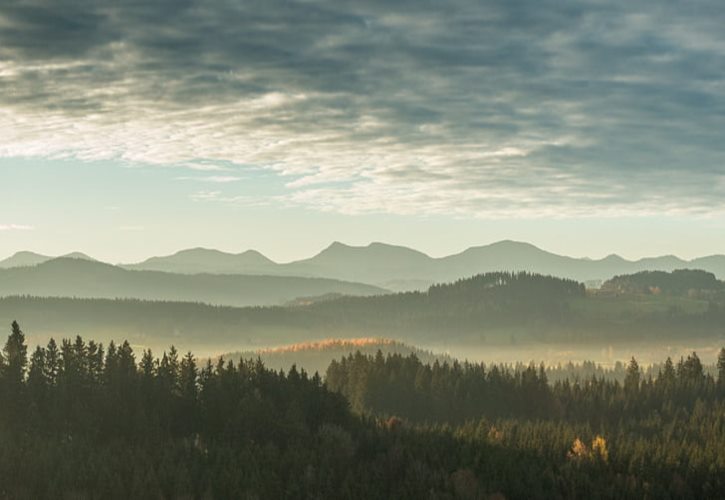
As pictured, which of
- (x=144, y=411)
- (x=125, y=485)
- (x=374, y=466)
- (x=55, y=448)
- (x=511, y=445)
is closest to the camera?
(x=125, y=485)

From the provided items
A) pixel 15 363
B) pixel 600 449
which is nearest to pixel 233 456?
pixel 15 363

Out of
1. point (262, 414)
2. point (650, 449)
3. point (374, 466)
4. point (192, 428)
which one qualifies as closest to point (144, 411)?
point (192, 428)

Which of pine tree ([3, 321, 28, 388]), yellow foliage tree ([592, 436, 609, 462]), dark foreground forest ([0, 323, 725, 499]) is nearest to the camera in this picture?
dark foreground forest ([0, 323, 725, 499])

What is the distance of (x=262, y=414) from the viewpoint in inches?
7849

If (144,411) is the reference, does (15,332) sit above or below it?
above

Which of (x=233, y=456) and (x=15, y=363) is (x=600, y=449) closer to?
(x=233, y=456)

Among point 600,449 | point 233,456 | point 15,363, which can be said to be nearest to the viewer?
point 233,456

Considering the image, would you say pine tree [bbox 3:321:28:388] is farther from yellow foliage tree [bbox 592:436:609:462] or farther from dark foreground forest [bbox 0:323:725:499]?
yellow foliage tree [bbox 592:436:609:462]

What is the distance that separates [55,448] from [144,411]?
1044 inches

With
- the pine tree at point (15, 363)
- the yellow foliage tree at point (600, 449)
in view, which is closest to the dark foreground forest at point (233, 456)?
the pine tree at point (15, 363)

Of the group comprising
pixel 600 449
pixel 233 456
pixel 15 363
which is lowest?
pixel 600 449

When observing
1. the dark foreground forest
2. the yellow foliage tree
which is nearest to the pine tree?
the dark foreground forest

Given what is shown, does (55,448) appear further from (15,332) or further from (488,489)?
(488,489)

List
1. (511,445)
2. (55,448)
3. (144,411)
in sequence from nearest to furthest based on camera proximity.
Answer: (55,448) < (144,411) < (511,445)
